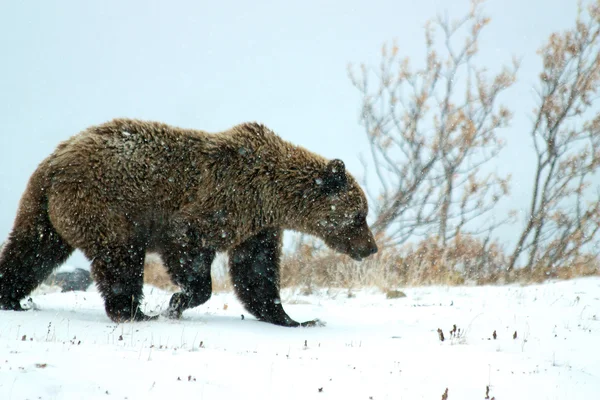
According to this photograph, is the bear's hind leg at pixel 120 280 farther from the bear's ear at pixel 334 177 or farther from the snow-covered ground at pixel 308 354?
the bear's ear at pixel 334 177

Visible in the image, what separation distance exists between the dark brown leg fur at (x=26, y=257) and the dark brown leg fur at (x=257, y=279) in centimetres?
189

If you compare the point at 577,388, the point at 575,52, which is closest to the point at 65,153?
the point at 577,388

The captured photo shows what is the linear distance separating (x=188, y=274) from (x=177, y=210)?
68cm

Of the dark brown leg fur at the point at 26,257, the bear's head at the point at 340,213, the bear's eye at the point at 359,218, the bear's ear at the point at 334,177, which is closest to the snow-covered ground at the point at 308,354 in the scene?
the dark brown leg fur at the point at 26,257

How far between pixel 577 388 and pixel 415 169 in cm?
1234

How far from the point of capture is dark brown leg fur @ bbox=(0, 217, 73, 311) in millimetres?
6461

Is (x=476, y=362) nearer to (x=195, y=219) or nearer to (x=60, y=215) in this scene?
(x=195, y=219)

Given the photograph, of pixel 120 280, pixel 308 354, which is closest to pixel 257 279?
pixel 120 280

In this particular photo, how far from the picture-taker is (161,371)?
400 centimetres

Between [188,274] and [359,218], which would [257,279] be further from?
[359,218]

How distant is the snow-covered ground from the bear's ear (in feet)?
5.18

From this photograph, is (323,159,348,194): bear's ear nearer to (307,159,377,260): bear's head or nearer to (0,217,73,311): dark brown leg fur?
(307,159,377,260): bear's head

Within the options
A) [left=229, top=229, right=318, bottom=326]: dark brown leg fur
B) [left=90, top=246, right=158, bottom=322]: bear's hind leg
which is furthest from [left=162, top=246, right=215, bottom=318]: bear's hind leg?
[left=229, top=229, right=318, bottom=326]: dark brown leg fur

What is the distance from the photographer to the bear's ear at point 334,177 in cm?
730
